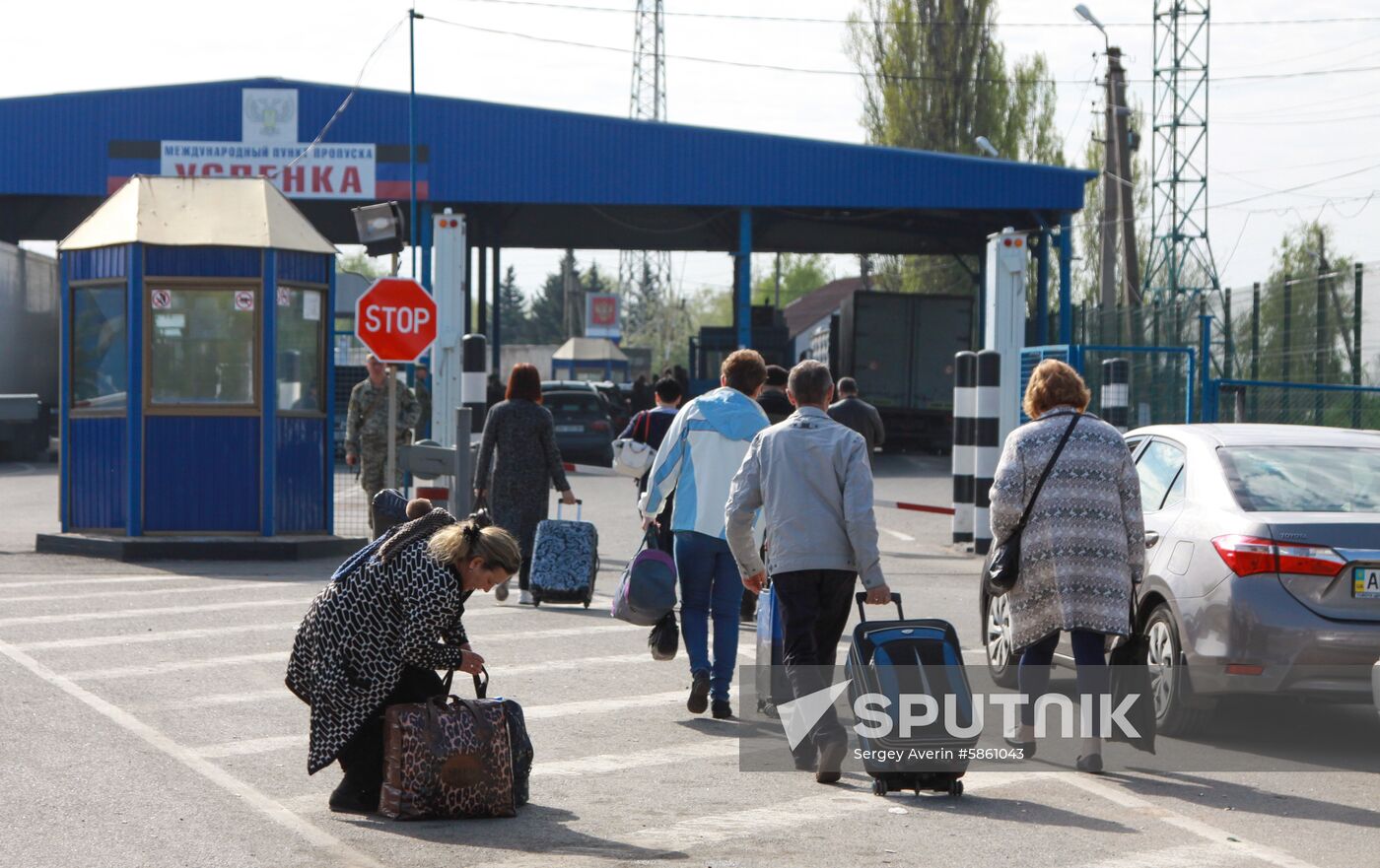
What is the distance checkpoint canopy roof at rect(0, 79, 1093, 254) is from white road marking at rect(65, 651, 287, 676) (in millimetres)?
27107

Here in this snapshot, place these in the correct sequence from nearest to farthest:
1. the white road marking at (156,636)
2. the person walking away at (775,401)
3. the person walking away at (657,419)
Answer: the white road marking at (156,636) → the person walking away at (657,419) → the person walking away at (775,401)

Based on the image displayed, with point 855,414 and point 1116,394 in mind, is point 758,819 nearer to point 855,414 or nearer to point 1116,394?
point 855,414

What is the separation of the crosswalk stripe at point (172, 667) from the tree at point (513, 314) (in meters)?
137

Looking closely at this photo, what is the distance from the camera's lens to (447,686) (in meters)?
Answer: 6.56

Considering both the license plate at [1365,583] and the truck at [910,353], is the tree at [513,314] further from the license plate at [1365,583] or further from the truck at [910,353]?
the license plate at [1365,583]

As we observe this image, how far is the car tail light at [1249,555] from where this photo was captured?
760cm

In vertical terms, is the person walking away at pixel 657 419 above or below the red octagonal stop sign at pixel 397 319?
below

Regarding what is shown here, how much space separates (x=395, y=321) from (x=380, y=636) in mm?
9323

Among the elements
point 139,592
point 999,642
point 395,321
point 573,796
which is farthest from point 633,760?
point 395,321

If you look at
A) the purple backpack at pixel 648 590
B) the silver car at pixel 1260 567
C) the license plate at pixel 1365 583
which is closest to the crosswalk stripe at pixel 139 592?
the purple backpack at pixel 648 590

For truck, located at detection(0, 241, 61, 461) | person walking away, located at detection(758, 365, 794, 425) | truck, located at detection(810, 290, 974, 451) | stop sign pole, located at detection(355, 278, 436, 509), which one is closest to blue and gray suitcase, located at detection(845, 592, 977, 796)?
person walking away, located at detection(758, 365, 794, 425)

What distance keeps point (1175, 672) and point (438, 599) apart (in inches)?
141

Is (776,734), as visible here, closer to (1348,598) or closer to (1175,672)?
(1175,672)

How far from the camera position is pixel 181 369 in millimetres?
15992
